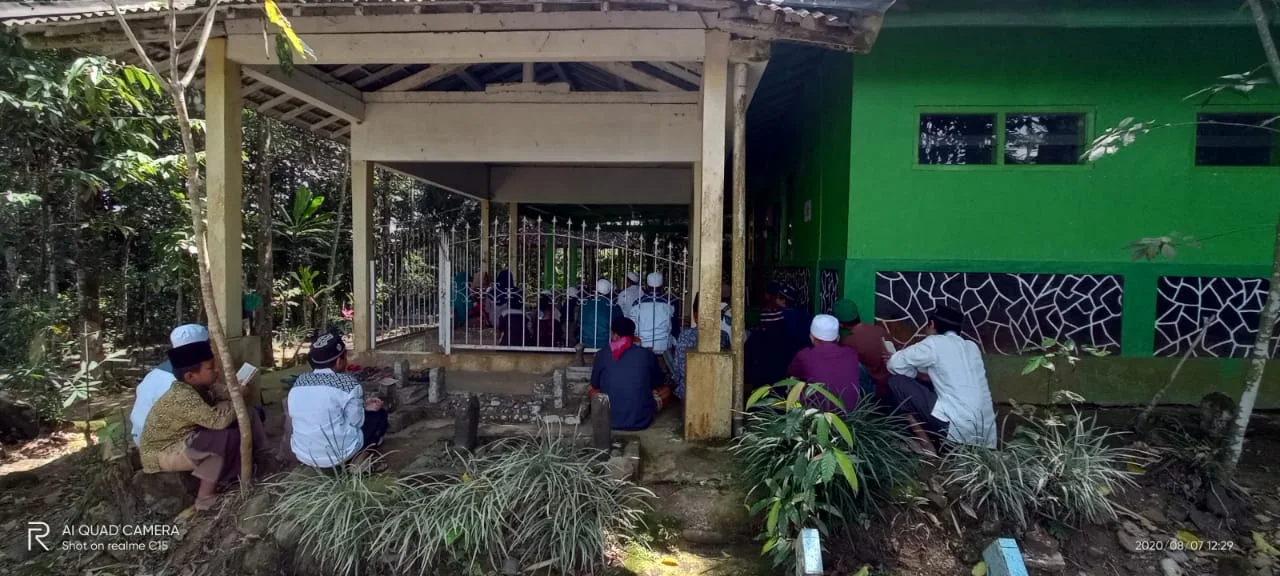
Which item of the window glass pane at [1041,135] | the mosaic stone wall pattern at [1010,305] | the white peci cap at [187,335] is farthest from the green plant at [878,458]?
the white peci cap at [187,335]

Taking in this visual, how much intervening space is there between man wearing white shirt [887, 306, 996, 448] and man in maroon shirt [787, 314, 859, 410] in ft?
0.98

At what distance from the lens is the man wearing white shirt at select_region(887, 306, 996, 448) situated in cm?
385

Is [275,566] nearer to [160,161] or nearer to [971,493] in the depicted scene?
[971,493]

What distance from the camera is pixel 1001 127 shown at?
5.51 meters

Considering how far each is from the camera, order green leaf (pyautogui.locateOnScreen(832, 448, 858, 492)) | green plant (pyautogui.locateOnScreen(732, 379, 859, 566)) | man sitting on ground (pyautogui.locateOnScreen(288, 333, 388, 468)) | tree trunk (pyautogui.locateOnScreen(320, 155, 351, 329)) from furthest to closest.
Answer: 1. tree trunk (pyautogui.locateOnScreen(320, 155, 351, 329))
2. man sitting on ground (pyautogui.locateOnScreen(288, 333, 388, 468))
3. green plant (pyautogui.locateOnScreen(732, 379, 859, 566))
4. green leaf (pyautogui.locateOnScreen(832, 448, 858, 492))

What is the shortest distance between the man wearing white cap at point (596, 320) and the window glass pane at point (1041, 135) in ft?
12.8

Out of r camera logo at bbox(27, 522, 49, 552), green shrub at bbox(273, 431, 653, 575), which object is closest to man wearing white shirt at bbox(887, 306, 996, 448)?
green shrub at bbox(273, 431, 653, 575)

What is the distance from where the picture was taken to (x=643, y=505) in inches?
144

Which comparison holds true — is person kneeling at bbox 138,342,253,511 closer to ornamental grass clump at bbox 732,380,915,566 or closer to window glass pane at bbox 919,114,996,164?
ornamental grass clump at bbox 732,380,915,566

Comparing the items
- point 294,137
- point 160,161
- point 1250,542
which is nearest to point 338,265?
point 294,137

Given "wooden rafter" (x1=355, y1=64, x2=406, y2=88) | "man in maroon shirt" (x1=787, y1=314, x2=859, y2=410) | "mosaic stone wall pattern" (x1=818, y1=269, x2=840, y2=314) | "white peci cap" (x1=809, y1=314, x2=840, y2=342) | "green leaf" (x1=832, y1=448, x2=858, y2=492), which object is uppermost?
"wooden rafter" (x1=355, y1=64, x2=406, y2=88)

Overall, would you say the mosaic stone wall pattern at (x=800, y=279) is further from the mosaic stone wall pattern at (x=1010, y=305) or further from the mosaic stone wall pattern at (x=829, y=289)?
the mosaic stone wall pattern at (x=1010, y=305)

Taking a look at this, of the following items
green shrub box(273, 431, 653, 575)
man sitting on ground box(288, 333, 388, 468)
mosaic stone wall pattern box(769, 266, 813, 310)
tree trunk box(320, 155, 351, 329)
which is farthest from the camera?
tree trunk box(320, 155, 351, 329)

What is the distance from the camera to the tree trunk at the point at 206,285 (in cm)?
321
